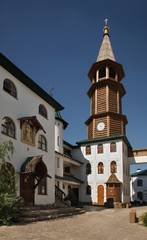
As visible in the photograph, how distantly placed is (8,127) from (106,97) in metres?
22.3

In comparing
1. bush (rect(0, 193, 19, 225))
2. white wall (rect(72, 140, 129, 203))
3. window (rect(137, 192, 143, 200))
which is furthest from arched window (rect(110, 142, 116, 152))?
window (rect(137, 192, 143, 200))

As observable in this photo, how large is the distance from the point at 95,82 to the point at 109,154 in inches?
448

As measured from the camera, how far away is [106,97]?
3556 cm

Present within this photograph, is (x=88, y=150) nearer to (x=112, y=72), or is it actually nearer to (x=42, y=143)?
(x=112, y=72)

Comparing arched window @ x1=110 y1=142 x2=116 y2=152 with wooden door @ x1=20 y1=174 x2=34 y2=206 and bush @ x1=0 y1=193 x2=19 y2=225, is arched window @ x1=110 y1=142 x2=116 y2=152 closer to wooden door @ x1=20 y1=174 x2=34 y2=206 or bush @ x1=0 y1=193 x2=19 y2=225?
wooden door @ x1=20 y1=174 x2=34 y2=206

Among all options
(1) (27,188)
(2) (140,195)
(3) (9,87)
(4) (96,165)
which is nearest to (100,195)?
(4) (96,165)

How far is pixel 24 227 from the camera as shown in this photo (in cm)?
1080

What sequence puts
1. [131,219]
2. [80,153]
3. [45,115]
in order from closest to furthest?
[131,219]
[45,115]
[80,153]

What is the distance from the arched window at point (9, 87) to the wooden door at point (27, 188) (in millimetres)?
5576

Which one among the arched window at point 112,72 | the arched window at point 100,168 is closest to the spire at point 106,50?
the arched window at point 112,72

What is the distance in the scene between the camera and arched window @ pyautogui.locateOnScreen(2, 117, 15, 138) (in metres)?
15.2

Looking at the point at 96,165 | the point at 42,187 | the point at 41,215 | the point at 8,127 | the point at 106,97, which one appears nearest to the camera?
the point at 41,215

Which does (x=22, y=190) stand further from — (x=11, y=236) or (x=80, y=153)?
(x=80, y=153)

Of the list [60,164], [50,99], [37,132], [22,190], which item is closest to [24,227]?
[22,190]
